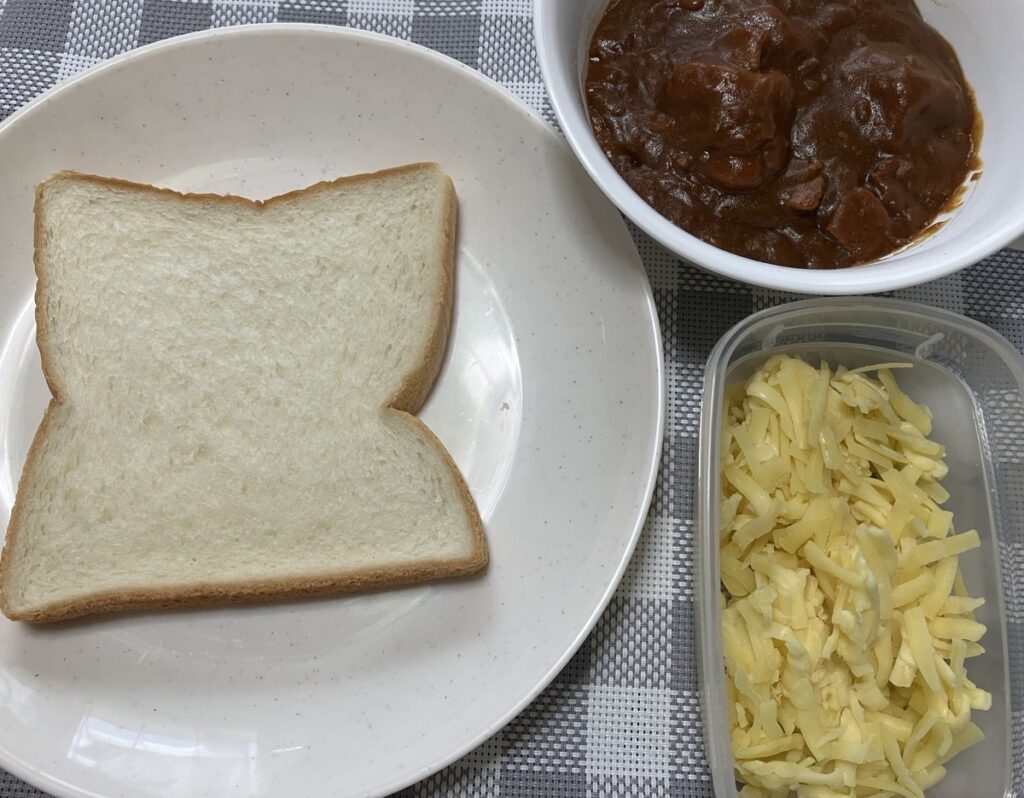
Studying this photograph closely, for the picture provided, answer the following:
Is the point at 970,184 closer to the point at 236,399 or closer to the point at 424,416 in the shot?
the point at 424,416

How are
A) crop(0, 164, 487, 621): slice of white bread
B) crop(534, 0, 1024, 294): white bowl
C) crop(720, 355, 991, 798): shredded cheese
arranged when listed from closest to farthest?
crop(534, 0, 1024, 294): white bowl
crop(720, 355, 991, 798): shredded cheese
crop(0, 164, 487, 621): slice of white bread

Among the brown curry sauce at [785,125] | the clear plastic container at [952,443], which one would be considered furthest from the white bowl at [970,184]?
the clear plastic container at [952,443]

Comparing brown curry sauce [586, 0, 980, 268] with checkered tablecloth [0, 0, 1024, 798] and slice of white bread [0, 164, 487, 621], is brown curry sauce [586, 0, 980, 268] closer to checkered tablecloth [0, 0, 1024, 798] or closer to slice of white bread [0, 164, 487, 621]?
checkered tablecloth [0, 0, 1024, 798]

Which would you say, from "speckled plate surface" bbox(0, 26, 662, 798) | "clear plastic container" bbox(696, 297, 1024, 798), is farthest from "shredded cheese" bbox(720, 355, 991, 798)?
"speckled plate surface" bbox(0, 26, 662, 798)

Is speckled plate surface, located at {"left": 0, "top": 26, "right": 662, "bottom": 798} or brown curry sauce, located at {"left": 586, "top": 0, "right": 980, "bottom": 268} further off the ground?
brown curry sauce, located at {"left": 586, "top": 0, "right": 980, "bottom": 268}

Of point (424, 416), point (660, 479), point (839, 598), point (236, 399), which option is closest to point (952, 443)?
point (839, 598)

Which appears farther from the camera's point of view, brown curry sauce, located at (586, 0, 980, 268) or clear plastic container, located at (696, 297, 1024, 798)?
clear plastic container, located at (696, 297, 1024, 798)

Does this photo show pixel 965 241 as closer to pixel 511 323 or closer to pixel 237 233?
pixel 511 323

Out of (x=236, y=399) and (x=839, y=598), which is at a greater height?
(x=236, y=399)
